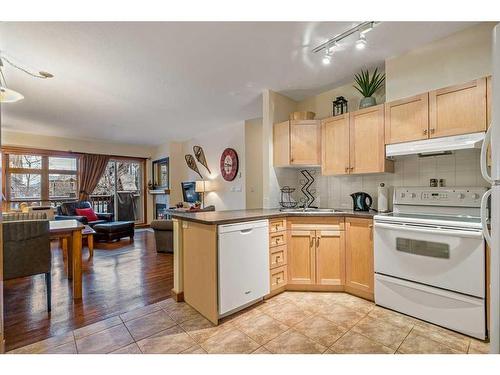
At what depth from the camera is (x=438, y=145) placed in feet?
6.79

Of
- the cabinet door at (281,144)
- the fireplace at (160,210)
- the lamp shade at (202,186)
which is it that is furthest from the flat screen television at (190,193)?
the cabinet door at (281,144)

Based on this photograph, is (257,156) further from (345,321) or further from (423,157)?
(345,321)

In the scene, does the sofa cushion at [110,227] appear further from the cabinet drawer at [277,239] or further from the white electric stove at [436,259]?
the white electric stove at [436,259]

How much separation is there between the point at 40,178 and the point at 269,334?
6.74 meters

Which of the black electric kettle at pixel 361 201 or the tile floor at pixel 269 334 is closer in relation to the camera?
the tile floor at pixel 269 334

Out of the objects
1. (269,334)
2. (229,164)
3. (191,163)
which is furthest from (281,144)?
(191,163)

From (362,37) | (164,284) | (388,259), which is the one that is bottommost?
(164,284)

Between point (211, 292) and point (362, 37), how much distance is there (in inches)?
100

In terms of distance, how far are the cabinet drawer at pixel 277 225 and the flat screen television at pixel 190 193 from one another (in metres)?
3.91

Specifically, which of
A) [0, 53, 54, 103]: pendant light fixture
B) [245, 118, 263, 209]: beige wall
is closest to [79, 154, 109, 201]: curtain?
[0, 53, 54, 103]: pendant light fixture

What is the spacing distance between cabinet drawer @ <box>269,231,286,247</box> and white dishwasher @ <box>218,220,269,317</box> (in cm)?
8

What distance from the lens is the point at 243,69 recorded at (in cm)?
274

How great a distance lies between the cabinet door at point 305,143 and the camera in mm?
3041
